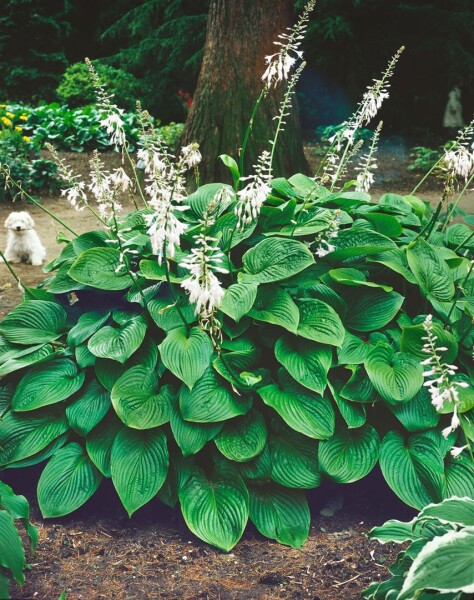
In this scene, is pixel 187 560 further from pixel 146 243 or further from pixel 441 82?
pixel 441 82

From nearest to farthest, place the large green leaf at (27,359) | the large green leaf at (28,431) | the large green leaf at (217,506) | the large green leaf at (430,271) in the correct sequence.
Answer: the large green leaf at (217,506) → the large green leaf at (28,431) → the large green leaf at (27,359) → the large green leaf at (430,271)

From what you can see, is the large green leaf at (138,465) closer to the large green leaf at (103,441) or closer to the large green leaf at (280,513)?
the large green leaf at (103,441)

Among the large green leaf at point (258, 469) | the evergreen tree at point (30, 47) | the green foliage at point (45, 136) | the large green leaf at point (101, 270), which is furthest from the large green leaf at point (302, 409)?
the evergreen tree at point (30, 47)

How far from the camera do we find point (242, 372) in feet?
11.5

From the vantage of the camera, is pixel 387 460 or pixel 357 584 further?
pixel 387 460

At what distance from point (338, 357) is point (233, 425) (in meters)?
0.61

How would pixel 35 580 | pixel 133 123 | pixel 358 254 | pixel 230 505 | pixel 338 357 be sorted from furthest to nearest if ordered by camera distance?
pixel 133 123
pixel 358 254
pixel 338 357
pixel 230 505
pixel 35 580

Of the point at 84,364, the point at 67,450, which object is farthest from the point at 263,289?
the point at 67,450

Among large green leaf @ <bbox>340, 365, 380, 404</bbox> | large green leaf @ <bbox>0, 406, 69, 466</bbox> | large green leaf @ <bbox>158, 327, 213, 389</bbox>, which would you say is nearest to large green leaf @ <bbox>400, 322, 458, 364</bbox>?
large green leaf @ <bbox>340, 365, 380, 404</bbox>

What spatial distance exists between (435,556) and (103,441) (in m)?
1.78

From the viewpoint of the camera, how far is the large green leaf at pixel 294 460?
340 centimetres

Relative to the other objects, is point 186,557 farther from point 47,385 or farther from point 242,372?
point 47,385

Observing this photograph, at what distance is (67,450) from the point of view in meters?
3.55

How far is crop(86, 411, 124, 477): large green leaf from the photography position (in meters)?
3.43
